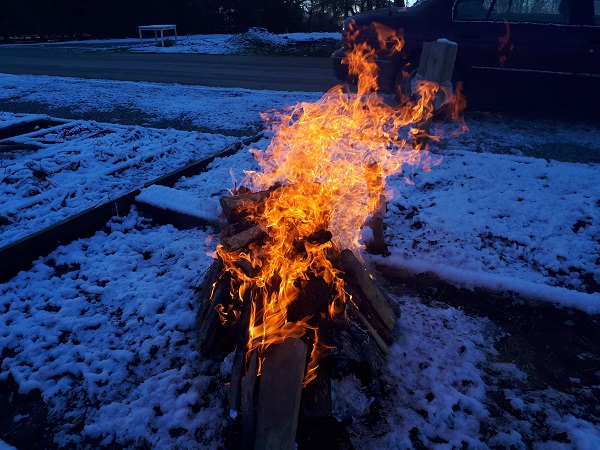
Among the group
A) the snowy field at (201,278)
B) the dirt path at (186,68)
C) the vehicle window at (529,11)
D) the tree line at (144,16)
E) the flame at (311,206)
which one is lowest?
the snowy field at (201,278)

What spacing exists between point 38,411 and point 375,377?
6.60 ft

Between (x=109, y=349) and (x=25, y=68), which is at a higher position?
(x=25, y=68)

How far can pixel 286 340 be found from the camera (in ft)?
7.40

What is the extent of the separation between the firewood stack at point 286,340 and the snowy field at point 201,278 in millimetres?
136

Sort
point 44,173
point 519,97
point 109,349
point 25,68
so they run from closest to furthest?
point 109,349 → point 44,173 → point 519,97 → point 25,68

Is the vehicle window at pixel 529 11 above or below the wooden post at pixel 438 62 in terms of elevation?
above

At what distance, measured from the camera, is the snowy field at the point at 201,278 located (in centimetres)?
227

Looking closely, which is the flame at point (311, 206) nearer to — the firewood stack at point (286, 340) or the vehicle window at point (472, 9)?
the firewood stack at point (286, 340)

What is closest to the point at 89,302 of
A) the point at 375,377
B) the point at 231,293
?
the point at 231,293

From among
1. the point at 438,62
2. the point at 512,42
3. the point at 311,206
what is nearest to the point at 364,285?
the point at 311,206

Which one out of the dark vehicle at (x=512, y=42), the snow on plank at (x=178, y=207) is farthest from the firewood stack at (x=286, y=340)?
the dark vehicle at (x=512, y=42)

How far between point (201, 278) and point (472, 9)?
6695 millimetres

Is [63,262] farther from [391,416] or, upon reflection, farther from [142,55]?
[142,55]

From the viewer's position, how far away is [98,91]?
33.2 ft
